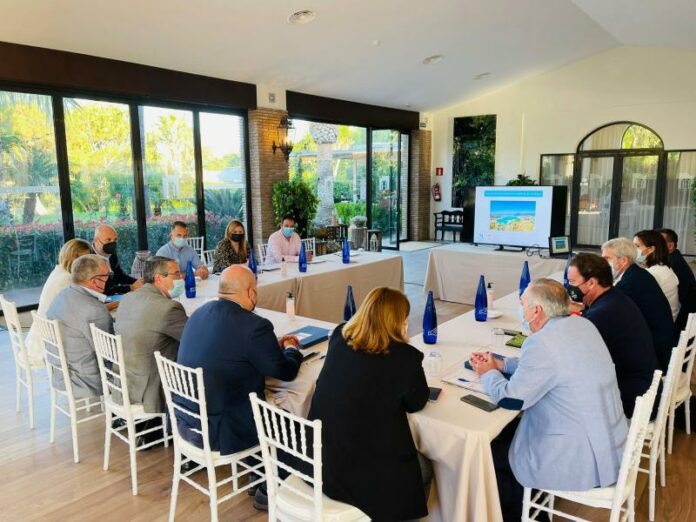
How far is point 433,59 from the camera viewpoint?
28.5 ft

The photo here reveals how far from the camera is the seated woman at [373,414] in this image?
1.85 meters

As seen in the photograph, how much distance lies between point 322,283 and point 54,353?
2.58 metres

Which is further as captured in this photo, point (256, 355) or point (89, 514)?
point (89, 514)

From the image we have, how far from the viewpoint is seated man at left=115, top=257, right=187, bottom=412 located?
9.29ft

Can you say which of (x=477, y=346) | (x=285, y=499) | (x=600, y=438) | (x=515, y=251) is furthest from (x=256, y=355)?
(x=515, y=251)

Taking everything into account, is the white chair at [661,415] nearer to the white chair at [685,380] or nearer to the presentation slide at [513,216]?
the white chair at [685,380]

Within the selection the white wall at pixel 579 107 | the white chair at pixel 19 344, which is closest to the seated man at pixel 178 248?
the white chair at pixel 19 344

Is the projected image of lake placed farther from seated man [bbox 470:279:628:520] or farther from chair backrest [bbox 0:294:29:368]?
chair backrest [bbox 0:294:29:368]

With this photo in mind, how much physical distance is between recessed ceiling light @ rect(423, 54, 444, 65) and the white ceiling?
12 centimetres

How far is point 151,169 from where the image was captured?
7301mm

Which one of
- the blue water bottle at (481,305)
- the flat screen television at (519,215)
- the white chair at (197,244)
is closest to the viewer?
the blue water bottle at (481,305)

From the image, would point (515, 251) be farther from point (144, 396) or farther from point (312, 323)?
point (144, 396)

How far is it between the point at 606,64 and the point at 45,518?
11540mm

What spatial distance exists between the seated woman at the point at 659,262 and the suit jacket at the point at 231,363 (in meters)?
2.82
